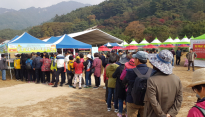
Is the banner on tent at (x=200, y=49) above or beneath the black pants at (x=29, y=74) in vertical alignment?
above

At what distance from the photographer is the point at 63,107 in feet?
14.9

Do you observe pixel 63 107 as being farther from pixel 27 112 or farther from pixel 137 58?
pixel 137 58

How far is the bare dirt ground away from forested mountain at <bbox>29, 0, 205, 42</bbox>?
35643mm

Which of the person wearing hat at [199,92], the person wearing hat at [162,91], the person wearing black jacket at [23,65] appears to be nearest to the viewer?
the person wearing hat at [199,92]

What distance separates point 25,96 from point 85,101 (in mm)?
2354

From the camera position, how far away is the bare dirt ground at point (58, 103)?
4105 mm

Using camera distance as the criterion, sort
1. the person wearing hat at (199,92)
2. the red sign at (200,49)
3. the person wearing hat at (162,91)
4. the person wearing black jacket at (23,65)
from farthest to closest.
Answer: the red sign at (200,49) < the person wearing black jacket at (23,65) < the person wearing hat at (162,91) < the person wearing hat at (199,92)

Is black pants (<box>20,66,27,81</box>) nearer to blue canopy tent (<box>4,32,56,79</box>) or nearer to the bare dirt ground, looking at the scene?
blue canopy tent (<box>4,32,56,79</box>)

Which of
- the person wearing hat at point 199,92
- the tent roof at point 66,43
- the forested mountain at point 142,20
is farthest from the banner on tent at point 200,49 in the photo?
the forested mountain at point 142,20

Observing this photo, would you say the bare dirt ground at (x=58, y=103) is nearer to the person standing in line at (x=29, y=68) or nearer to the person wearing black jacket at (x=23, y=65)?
the person standing in line at (x=29, y=68)

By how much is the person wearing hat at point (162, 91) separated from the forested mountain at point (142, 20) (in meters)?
37.8

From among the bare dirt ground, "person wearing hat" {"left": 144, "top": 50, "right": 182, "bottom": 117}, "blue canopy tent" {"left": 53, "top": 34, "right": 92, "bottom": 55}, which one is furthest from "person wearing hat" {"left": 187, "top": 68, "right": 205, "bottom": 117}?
"blue canopy tent" {"left": 53, "top": 34, "right": 92, "bottom": 55}

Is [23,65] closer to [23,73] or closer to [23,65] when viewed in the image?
[23,65]

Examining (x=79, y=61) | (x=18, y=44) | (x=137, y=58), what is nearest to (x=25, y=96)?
(x=79, y=61)
